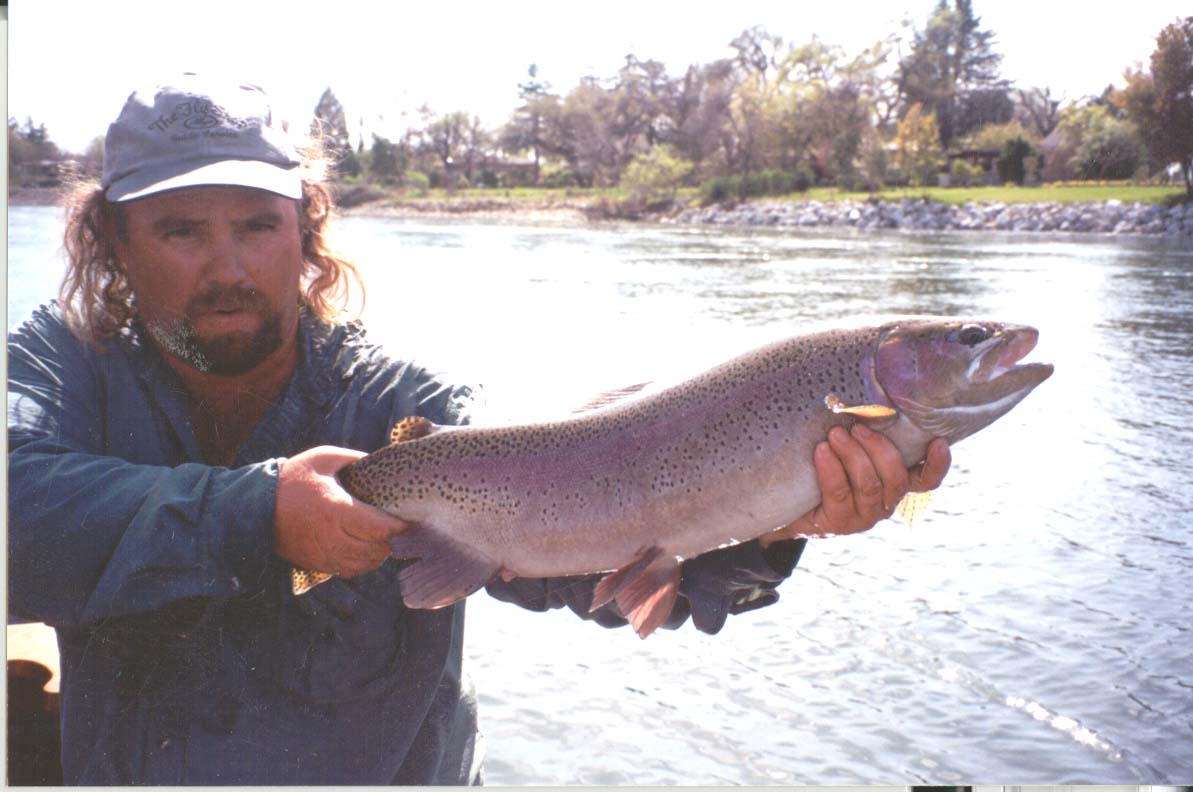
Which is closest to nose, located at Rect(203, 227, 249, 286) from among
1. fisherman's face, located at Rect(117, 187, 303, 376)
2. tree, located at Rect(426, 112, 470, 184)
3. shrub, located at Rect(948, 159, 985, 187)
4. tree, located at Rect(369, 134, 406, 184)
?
fisherman's face, located at Rect(117, 187, 303, 376)

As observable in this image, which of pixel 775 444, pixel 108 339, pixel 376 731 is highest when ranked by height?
pixel 108 339

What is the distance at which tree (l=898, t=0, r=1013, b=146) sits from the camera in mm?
4164

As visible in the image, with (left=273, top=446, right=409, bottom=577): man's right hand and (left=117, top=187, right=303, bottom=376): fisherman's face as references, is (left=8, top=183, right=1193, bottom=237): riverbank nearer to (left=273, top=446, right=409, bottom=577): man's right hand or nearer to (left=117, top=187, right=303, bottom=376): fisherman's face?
(left=117, top=187, right=303, bottom=376): fisherman's face

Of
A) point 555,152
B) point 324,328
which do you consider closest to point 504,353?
point 324,328

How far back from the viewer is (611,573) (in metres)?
1.82

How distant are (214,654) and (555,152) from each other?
992 inches

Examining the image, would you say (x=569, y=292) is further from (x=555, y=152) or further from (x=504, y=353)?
(x=555, y=152)

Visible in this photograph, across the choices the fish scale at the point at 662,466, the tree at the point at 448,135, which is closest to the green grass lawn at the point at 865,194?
the tree at the point at 448,135

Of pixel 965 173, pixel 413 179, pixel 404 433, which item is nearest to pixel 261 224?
pixel 404 433

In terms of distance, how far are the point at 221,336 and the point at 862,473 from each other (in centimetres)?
121

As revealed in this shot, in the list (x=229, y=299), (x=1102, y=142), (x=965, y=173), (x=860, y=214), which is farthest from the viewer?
(x=860, y=214)

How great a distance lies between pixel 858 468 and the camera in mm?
1719

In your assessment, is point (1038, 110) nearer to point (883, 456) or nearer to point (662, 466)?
point (883, 456)

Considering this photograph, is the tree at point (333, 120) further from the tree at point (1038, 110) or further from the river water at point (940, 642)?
the tree at point (1038, 110)
